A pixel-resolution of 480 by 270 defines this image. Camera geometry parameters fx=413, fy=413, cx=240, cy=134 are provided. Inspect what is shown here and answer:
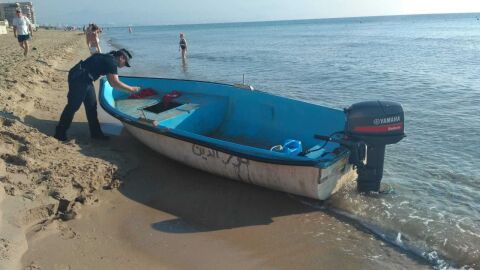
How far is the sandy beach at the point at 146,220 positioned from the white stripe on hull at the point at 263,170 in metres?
0.23

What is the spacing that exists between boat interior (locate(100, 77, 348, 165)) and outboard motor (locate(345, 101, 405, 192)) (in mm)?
382

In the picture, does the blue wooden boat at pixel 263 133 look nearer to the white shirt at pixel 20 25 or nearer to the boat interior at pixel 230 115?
the boat interior at pixel 230 115

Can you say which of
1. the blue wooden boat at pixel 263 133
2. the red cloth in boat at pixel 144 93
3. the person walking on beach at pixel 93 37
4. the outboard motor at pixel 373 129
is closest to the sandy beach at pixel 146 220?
the blue wooden boat at pixel 263 133

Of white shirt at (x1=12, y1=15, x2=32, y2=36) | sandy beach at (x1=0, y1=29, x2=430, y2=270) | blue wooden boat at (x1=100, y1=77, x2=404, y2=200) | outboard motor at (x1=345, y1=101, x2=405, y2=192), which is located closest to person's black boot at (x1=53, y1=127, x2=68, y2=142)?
sandy beach at (x1=0, y1=29, x2=430, y2=270)

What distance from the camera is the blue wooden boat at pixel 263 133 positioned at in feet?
15.4

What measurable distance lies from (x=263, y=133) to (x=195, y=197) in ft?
5.78

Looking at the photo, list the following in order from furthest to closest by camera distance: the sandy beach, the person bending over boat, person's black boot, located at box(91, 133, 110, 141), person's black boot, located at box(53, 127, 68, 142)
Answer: person's black boot, located at box(91, 133, 110, 141) < person's black boot, located at box(53, 127, 68, 142) < the person bending over boat < the sandy beach

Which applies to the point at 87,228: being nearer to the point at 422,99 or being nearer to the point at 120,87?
the point at 120,87

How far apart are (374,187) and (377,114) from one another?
93 cm

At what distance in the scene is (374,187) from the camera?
16.4 ft

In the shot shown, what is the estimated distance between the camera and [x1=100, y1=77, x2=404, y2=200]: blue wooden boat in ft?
15.4

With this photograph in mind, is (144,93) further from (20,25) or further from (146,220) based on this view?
(20,25)

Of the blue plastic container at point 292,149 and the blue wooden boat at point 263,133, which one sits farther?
the blue plastic container at point 292,149

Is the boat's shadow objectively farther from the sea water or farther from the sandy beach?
the sea water
